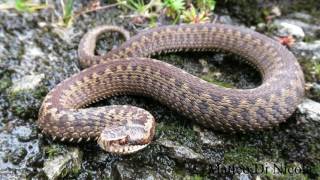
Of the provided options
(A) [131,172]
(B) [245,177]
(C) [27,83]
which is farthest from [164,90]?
(C) [27,83]

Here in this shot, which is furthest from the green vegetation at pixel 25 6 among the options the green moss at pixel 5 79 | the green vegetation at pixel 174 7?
the green vegetation at pixel 174 7

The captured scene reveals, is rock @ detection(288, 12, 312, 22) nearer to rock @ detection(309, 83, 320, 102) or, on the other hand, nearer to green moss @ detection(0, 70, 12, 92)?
rock @ detection(309, 83, 320, 102)

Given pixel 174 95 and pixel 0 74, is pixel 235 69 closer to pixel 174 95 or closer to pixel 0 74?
pixel 174 95

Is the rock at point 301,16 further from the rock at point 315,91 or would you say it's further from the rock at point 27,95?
the rock at point 27,95

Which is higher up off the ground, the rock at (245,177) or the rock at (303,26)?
the rock at (303,26)

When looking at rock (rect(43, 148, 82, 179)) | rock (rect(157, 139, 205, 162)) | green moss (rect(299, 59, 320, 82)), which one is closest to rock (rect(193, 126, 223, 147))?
rock (rect(157, 139, 205, 162))

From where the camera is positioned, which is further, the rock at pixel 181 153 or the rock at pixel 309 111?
the rock at pixel 309 111

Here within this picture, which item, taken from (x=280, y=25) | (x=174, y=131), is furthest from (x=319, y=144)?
(x=280, y=25)
